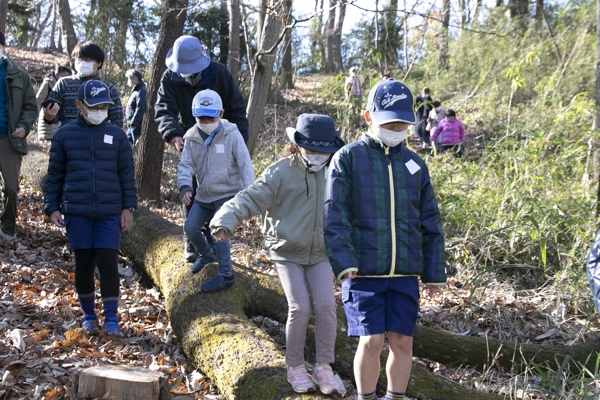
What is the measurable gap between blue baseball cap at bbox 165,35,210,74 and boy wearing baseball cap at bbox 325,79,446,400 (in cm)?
219

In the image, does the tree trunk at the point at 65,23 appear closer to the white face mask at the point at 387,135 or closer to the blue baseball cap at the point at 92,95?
the blue baseball cap at the point at 92,95

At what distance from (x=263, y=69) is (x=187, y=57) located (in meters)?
3.71

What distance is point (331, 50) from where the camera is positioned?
2628cm

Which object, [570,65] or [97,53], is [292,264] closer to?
[97,53]

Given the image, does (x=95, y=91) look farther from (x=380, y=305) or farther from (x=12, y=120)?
(x=380, y=305)

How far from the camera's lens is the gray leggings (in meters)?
3.59

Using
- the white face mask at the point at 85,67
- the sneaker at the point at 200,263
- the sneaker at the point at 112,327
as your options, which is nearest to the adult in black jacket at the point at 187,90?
the sneaker at the point at 200,263

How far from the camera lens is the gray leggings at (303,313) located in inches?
141

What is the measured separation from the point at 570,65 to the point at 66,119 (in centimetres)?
1290

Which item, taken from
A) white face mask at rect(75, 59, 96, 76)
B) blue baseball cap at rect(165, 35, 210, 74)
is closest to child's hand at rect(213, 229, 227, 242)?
blue baseball cap at rect(165, 35, 210, 74)

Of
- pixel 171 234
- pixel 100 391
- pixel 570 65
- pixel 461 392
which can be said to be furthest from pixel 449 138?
pixel 100 391

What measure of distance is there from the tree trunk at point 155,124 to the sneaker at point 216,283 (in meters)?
4.57

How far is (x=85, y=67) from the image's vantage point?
19.9ft

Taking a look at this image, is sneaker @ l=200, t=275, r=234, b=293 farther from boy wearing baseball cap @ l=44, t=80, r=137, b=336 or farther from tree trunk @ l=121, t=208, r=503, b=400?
boy wearing baseball cap @ l=44, t=80, r=137, b=336
